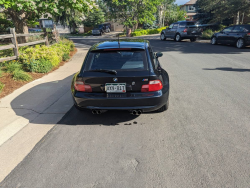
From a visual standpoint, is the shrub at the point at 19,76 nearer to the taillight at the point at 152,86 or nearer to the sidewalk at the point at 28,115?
the sidewalk at the point at 28,115

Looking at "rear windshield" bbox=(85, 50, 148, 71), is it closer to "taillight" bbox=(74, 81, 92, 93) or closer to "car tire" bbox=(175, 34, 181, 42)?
"taillight" bbox=(74, 81, 92, 93)

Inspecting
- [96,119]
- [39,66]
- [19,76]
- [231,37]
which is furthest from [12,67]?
[231,37]

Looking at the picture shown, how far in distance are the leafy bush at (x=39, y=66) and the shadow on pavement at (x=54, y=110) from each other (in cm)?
204

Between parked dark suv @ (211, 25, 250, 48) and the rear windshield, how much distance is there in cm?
1305

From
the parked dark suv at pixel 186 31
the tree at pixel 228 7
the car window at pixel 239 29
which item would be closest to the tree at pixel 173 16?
the tree at pixel 228 7

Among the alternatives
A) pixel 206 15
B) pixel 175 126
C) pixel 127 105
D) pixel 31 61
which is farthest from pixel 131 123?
pixel 206 15

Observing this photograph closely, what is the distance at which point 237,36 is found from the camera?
15242 millimetres

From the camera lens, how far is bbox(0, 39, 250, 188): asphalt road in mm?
2875

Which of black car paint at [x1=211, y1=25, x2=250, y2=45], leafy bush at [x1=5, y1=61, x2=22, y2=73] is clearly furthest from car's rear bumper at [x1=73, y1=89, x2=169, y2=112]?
black car paint at [x1=211, y1=25, x2=250, y2=45]

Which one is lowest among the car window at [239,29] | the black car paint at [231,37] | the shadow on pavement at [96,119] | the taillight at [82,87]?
the shadow on pavement at [96,119]

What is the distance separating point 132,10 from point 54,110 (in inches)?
1433

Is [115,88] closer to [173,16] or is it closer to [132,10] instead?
[132,10]

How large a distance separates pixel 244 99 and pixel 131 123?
3.13 meters

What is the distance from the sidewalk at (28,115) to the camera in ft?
12.0
